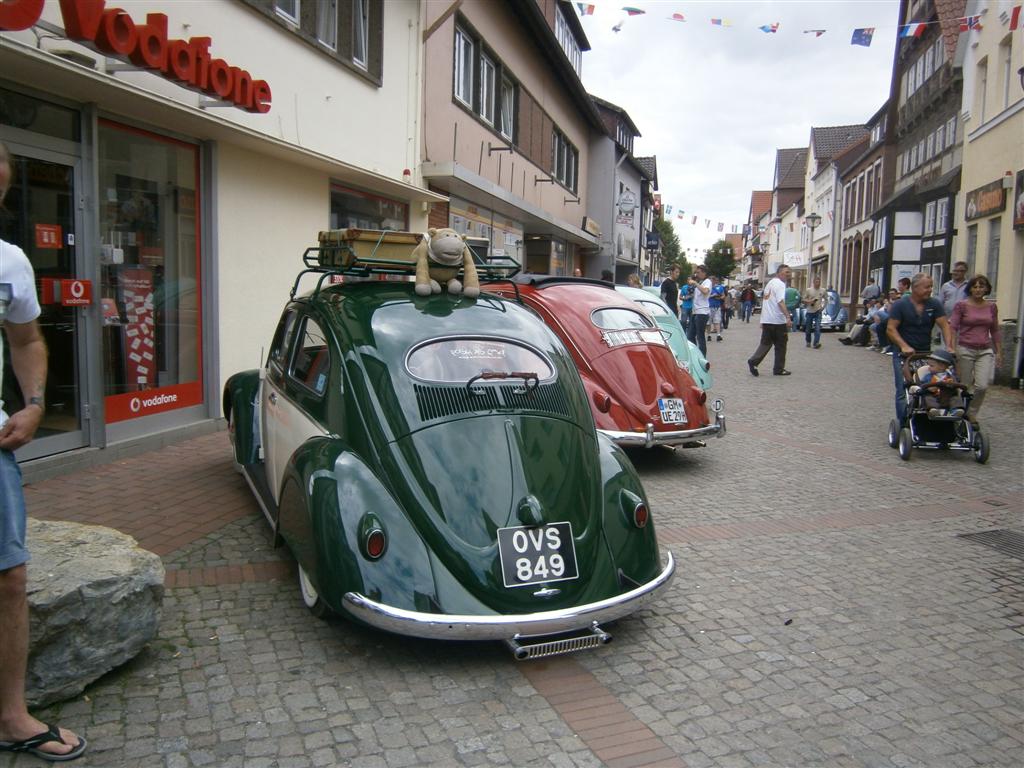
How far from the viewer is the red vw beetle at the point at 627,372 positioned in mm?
6844

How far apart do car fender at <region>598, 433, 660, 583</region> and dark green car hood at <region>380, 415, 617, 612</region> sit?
2.7 inches

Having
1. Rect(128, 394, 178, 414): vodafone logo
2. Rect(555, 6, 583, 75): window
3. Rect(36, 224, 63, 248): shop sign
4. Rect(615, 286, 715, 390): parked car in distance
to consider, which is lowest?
Rect(128, 394, 178, 414): vodafone logo

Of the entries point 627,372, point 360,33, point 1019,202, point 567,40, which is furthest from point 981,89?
point 627,372

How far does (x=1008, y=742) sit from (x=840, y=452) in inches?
223

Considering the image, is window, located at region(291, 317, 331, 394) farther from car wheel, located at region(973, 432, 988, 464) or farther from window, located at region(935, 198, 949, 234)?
window, located at region(935, 198, 949, 234)

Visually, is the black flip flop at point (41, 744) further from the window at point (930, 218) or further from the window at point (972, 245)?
the window at point (930, 218)

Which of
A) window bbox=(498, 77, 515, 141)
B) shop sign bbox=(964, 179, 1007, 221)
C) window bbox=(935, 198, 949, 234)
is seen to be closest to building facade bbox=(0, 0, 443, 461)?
window bbox=(498, 77, 515, 141)

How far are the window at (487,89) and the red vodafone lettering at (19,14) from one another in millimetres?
→ 11539

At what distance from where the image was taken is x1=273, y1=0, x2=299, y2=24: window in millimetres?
8859

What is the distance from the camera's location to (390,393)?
381 centimetres

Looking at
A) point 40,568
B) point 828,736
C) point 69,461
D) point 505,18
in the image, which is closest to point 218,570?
point 40,568

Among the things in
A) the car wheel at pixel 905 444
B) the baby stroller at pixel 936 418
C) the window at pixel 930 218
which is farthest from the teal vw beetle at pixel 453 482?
the window at pixel 930 218

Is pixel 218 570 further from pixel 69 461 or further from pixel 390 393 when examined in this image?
pixel 69 461

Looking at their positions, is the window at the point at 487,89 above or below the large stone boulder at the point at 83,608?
above
